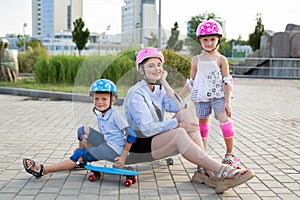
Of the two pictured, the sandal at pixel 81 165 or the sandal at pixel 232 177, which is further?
the sandal at pixel 81 165

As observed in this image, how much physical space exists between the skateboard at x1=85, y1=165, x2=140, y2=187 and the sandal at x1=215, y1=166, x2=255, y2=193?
0.80m

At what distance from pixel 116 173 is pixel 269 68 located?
2114cm

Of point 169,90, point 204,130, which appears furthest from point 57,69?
point 169,90

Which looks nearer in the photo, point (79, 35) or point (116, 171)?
point (116, 171)

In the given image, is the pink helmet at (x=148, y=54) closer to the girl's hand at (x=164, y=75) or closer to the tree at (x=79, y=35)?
the girl's hand at (x=164, y=75)

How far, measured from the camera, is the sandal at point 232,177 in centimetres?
393

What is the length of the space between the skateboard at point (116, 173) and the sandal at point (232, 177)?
2.61 feet

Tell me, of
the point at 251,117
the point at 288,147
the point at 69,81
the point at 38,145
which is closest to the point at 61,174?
the point at 38,145

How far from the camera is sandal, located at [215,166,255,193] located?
3934 millimetres

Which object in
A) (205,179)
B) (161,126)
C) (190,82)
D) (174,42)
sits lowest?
(205,179)

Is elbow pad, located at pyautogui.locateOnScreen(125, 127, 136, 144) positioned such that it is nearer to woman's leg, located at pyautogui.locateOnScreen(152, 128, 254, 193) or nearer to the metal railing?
woman's leg, located at pyautogui.locateOnScreen(152, 128, 254, 193)

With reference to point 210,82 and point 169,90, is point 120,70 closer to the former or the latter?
point 169,90

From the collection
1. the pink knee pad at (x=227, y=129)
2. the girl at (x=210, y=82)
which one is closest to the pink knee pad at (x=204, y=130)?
the girl at (x=210, y=82)

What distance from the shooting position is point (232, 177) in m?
3.97
